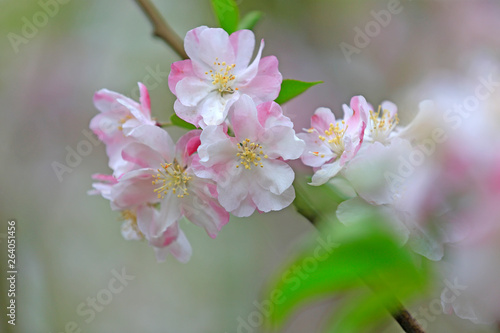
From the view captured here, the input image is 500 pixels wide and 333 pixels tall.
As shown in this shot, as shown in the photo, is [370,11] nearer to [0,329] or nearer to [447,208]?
[0,329]

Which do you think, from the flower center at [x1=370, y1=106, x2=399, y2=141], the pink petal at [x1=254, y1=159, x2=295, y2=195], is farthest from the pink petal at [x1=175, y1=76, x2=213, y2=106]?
the flower center at [x1=370, y1=106, x2=399, y2=141]

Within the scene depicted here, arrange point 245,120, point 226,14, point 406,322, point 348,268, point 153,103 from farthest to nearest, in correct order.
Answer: point 153,103 → point 226,14 → point 245,120 → point 406,322 → point 348,268

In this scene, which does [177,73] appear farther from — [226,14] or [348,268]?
[348,268]

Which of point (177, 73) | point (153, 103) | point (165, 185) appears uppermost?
point (177, 73)

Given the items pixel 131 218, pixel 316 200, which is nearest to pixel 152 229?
pixel 131 218

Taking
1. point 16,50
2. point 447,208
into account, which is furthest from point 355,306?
point 16,50
